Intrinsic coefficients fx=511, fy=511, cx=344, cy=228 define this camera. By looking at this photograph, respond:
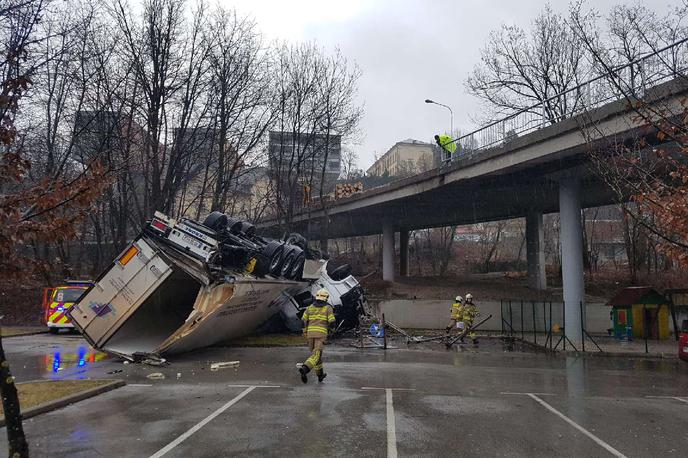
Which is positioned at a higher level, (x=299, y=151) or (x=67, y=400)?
(x=299, y=151)

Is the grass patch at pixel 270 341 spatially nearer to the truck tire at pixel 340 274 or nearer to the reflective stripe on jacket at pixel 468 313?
the truck tire at pixel 340 274

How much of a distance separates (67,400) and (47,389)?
97cm

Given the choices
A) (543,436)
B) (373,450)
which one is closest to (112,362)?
(373,450)

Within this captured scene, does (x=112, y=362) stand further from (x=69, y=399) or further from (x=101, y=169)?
(x=101, y=169)

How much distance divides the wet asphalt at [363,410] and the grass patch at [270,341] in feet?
8.02

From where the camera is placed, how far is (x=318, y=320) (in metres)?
9.96

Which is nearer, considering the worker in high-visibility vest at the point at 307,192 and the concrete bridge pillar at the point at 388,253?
the worker in high-visibility vest at the point at 307,192

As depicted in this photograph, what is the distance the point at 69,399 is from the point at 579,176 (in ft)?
63.0

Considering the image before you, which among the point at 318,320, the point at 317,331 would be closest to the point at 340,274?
the point at 318,320

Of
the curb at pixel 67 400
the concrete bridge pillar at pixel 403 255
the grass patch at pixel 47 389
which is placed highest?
the concrete bridge pillar at pixel 403 255

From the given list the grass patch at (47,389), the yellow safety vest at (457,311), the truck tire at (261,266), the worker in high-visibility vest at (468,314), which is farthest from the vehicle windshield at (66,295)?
the worker in high-visibility vest at (468,314)

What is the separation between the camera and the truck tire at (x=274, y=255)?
15.4m

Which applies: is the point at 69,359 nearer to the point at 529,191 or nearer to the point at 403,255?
the point at 529,191

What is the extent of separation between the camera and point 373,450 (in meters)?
5.80
